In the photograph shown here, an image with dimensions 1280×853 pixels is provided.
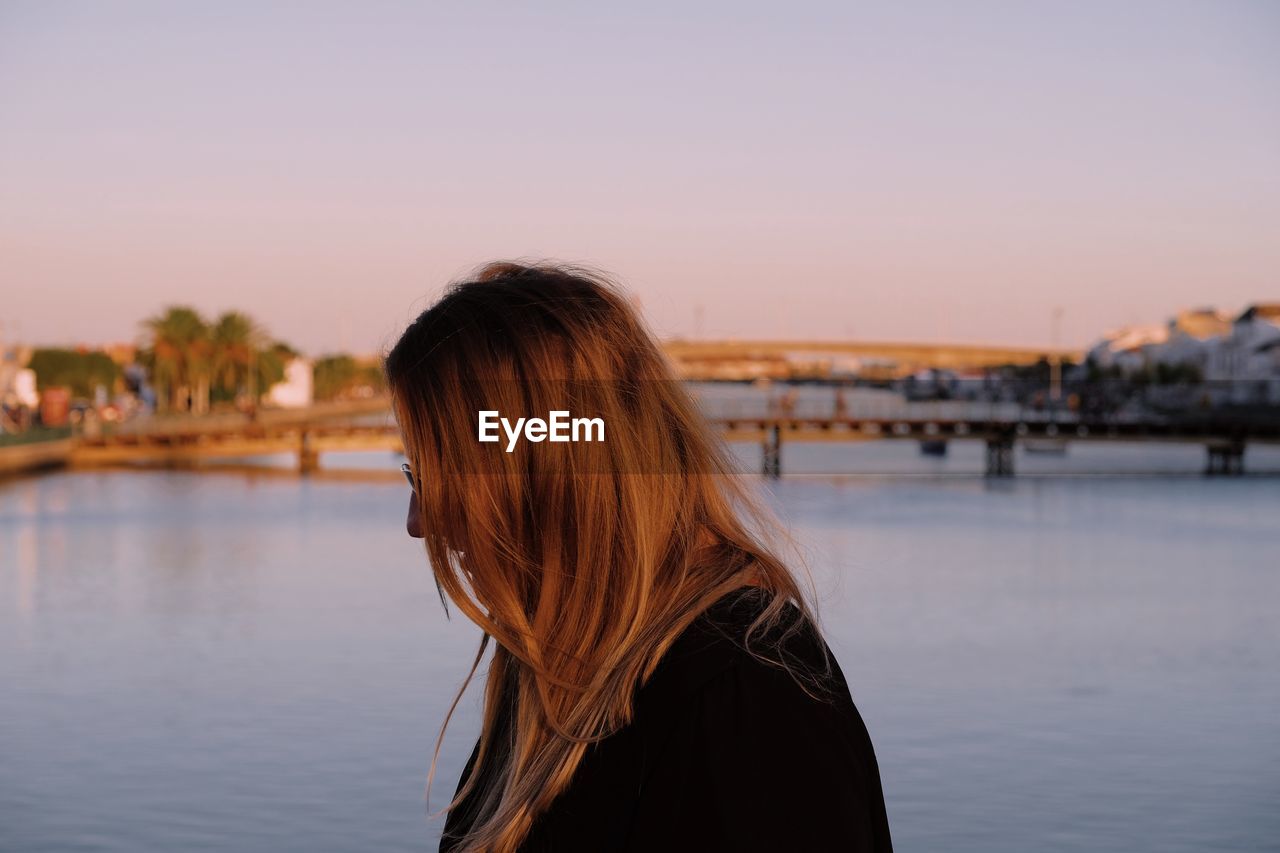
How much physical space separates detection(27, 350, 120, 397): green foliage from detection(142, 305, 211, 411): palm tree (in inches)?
685

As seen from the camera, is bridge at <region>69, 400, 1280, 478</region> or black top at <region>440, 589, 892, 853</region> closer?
black top at <region>440, 589, 892, 853</region>

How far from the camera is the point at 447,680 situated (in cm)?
2155

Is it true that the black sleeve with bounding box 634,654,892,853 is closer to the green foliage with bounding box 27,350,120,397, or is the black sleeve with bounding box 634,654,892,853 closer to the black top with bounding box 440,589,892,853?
the black top with bounding box 440,589,892,853

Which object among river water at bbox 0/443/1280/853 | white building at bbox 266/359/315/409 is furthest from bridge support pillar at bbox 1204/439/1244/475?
white building at bbox 266/359/315/409

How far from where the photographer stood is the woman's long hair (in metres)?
1.52

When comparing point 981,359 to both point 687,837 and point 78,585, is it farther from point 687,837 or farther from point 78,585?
point 687,837

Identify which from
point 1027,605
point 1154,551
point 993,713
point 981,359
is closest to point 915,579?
point 1027,605

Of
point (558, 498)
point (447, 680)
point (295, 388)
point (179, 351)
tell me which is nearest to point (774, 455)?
point (179, 351)

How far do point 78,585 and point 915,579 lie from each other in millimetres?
17889

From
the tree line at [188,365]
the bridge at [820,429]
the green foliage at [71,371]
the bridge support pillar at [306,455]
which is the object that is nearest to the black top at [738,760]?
the bridge at [820,429]

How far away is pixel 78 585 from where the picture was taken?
112 feet

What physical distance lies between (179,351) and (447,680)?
225 ft

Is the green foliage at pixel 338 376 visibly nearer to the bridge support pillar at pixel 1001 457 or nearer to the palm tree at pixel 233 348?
the palm tree at pixel 233 348

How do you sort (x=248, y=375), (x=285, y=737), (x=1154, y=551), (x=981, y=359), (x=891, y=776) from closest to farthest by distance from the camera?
(x=891, y=776)
(x=285, y=737)
(x=1154, y=551)
(x=248, y=375)
(x=981, y=359)
